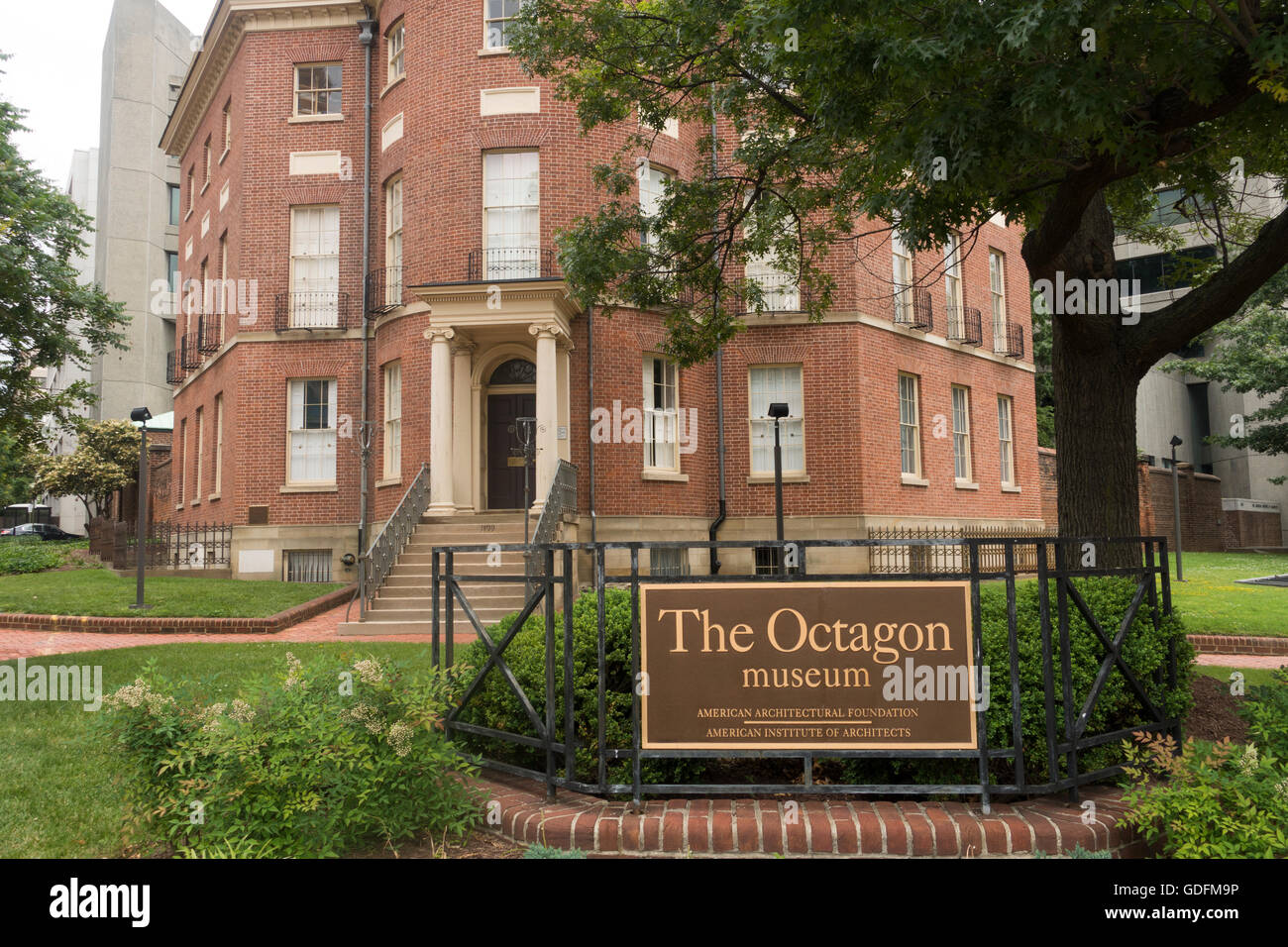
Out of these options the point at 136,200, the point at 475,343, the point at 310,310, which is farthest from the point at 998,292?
the point at 136,200

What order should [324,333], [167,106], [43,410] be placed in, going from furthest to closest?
[167,106], [324,333], [43,410]

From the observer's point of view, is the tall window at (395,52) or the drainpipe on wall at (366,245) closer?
the drainpipe on wall at (366,245)

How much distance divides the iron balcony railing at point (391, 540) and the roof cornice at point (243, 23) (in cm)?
1176

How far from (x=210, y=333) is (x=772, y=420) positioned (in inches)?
592

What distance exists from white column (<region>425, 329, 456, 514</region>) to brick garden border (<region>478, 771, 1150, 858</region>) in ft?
43.5

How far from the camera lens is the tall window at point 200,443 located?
2546cm

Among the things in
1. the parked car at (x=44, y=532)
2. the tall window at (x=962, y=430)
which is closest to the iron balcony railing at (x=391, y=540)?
the tall window at (x=962, y=430)

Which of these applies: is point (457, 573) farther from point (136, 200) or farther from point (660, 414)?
point (136, 200)

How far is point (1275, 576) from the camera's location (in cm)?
2275

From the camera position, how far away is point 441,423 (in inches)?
699

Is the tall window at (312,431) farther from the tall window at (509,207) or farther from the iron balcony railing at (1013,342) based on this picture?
the iron balcony railing at (1013,342)

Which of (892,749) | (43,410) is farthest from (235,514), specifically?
Answer: (892,749)
